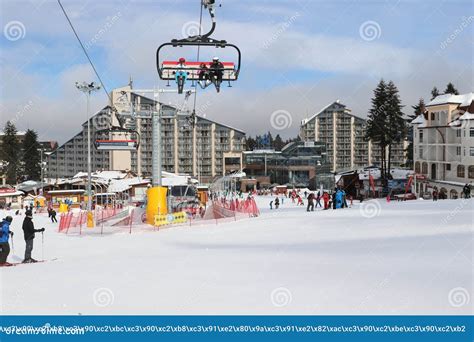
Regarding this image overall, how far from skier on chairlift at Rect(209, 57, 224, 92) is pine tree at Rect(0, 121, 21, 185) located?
74031mm

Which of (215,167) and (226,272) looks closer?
(226,272)

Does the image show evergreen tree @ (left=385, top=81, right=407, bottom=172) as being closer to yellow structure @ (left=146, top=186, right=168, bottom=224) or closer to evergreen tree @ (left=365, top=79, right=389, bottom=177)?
evergreen tree @ (left=365, top=79, right=389, bottom=177)

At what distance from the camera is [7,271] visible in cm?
893

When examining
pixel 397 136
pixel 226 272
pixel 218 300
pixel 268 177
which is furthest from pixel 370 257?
pixel 268 177

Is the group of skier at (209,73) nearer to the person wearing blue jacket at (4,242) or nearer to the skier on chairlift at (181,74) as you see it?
the skier on chairlift at (181,74)

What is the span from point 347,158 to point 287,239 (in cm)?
9047

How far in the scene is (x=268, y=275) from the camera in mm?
7652

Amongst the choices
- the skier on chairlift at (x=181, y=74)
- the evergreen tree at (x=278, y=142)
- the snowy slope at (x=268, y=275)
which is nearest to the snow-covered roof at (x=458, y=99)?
the snowy slope at (x=268, y=275)

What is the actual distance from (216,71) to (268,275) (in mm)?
6159

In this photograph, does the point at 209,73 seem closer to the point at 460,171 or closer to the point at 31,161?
the point at 460,171

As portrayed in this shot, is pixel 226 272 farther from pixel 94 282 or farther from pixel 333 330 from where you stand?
pixel 333 330

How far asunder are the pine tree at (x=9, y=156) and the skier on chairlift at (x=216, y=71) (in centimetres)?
7403

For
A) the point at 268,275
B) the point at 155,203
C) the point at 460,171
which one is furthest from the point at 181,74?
the point at 460,171

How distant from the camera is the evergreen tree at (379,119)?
53156mm
